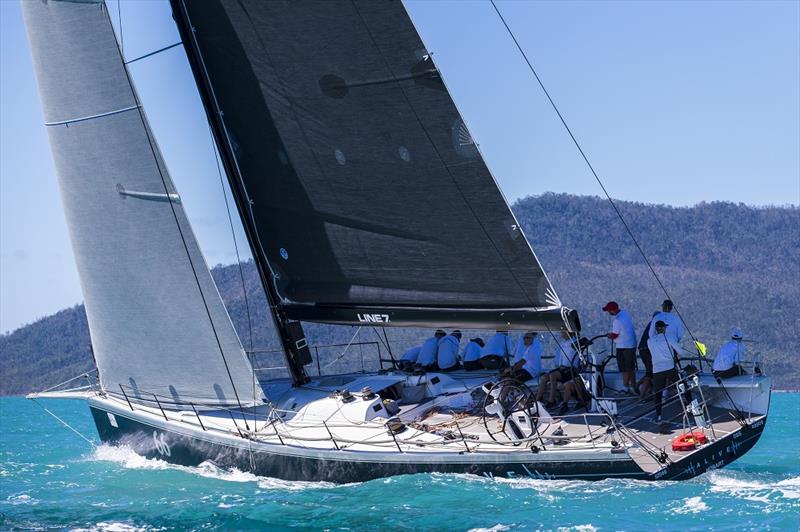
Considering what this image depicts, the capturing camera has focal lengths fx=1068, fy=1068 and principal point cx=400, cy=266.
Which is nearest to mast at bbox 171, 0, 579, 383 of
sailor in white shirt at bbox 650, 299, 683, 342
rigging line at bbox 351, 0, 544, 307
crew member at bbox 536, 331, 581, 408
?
rigging line at bbox 351, 0, 544, 307

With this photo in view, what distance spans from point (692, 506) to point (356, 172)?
576 centimetres

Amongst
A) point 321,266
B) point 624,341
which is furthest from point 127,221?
point 624,341

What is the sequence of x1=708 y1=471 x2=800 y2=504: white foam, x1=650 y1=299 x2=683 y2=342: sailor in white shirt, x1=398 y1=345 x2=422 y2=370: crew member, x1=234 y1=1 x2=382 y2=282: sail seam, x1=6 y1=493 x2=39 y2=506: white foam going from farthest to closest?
x1=398 y1=345 x2=422 y2=370: crew member < x1=6 y1=493 x2=39 y2=506: white foam < x1=234 y1=1 x2=382 y2=282: sail seam < x1=650 y1=299 x2=683 y2=342: sailor in white shirt < x1=708 y1=471 x2=800 y2=504: white foam

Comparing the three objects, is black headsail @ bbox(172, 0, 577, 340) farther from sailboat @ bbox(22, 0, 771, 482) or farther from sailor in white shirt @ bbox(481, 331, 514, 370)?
sailor in white shirt @ bbox(481, 331, 514, 370)

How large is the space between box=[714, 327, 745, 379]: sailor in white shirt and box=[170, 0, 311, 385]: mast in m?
5.73

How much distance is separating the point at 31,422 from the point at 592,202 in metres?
113

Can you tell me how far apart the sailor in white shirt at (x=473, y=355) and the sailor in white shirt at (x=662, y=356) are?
3999 millimetres

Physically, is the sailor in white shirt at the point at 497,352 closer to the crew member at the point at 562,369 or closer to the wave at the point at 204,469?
the crew member at the point at 562,369

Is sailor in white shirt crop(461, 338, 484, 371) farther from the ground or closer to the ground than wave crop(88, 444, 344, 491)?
farther from the ground

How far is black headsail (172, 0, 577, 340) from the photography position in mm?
12711

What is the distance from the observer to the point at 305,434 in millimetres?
13930

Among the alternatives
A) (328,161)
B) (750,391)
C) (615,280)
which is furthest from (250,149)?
(615,280)

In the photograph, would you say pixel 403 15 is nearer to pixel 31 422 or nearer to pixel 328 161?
pixel 328 161

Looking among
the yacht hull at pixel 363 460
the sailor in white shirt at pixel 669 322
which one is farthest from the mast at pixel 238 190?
the sailor in white shirt at pixel 669 322
